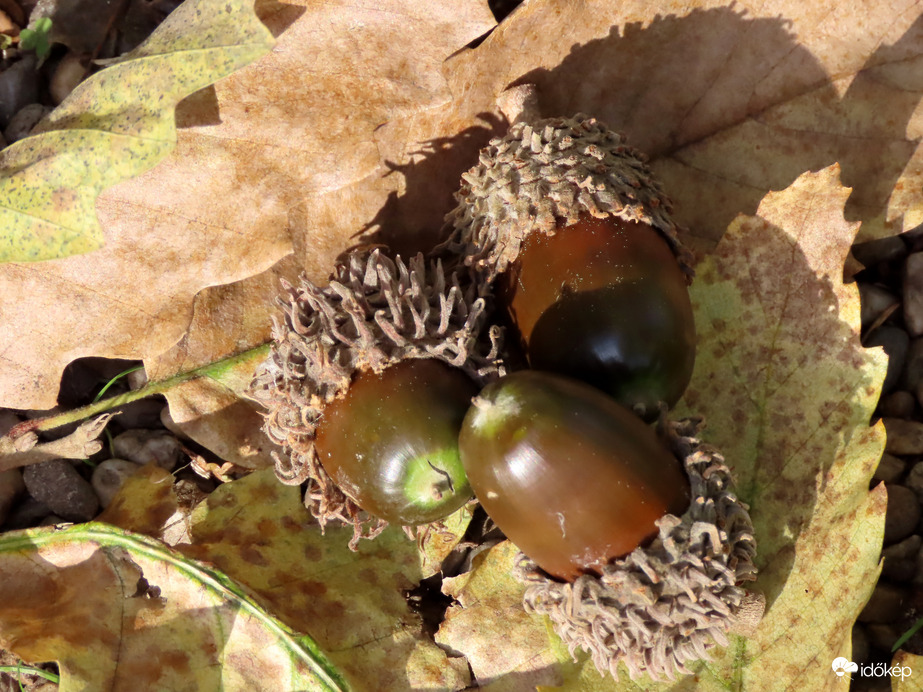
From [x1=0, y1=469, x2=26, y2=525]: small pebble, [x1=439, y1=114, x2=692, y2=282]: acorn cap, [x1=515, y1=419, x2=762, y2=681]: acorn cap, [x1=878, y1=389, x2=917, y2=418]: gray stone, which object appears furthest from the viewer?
[x1=0, y1=469, x2=26, y2=525]: small pebble

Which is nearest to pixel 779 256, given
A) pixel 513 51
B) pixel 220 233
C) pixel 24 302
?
pixel 513 51

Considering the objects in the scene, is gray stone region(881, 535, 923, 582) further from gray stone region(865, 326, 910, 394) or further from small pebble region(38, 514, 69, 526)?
small pebble region(38, 514, 69, 526)

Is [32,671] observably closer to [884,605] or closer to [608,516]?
[608,516]

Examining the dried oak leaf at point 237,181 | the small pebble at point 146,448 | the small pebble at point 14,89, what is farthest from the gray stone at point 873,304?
the small pebble at point 14,89

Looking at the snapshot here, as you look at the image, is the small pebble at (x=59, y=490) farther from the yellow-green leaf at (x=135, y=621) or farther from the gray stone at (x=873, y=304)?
the gray stone at (x=873, y=304)

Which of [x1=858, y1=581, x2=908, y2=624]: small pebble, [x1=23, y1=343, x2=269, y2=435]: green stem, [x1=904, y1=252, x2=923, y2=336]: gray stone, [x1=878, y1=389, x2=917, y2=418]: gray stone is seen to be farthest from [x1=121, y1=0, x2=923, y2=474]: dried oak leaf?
[x1=858, y1=581, x2=908, y2=624]: small pebble

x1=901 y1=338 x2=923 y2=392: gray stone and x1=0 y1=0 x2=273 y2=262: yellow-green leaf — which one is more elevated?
x1=0 y1=0 x2=273 y2=262: yellow-green leaf
